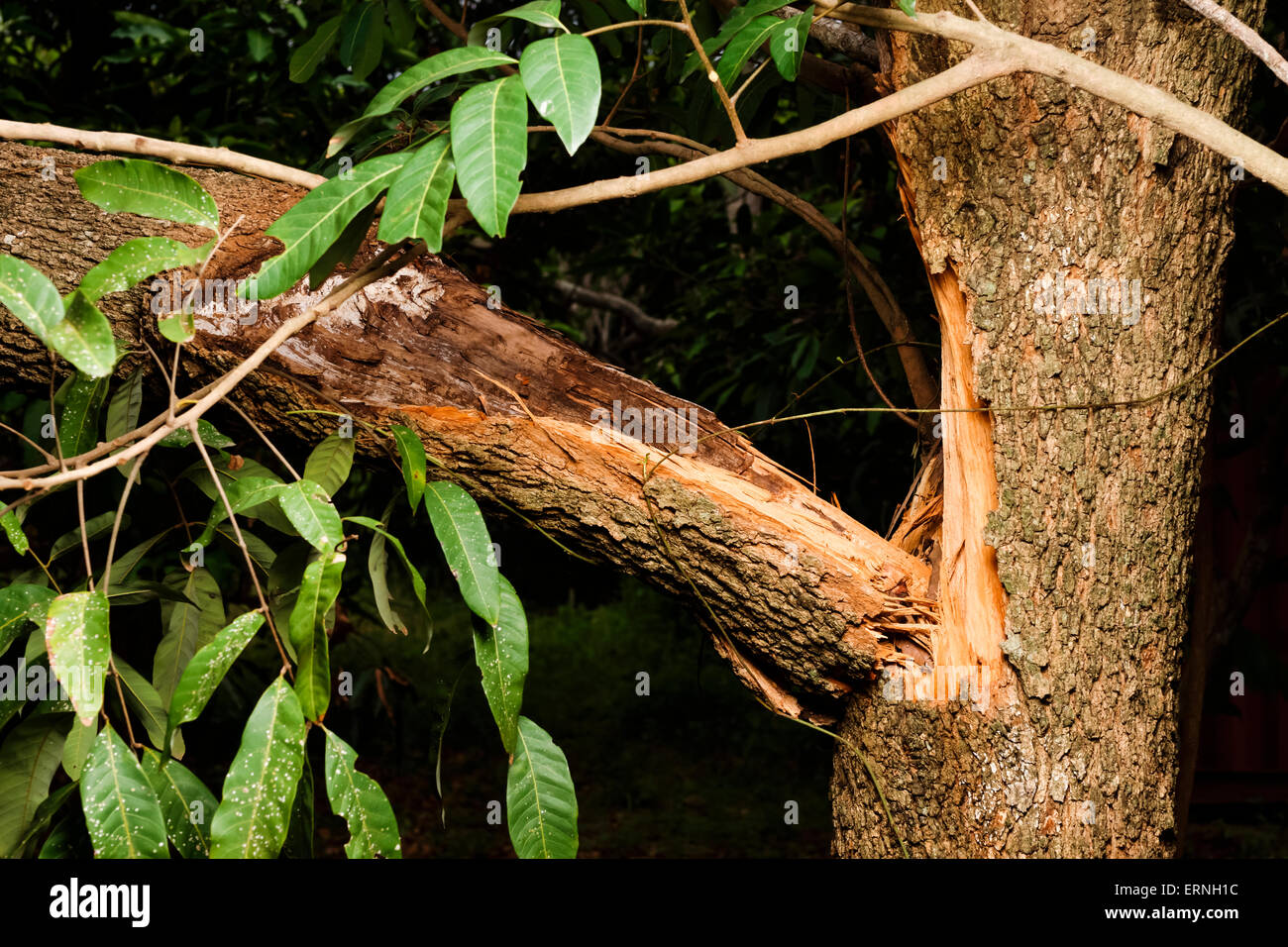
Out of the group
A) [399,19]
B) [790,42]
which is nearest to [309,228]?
[790,42]

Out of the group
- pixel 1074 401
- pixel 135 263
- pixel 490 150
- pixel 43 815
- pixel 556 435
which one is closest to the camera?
pixel 490 150

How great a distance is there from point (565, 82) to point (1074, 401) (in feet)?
2.65

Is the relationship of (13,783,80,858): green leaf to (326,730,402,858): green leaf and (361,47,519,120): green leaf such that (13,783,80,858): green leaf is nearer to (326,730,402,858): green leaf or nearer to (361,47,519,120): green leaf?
(326,730,402,858): green leaf

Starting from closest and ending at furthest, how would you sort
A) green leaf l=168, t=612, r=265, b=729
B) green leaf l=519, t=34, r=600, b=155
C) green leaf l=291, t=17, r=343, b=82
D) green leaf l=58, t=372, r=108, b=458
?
1. green leaf l=519, t=34, r=600, b=155
2. green leaf l=168, t=612, r=265, b=729
3. green leaf l=58, t=372, r=108, b=458
4. green leaf l=291, t=17, r=343, b=82

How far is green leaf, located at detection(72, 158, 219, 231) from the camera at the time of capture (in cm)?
116

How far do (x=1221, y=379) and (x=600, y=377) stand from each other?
6.02 feet

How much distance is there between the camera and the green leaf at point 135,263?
113 cm

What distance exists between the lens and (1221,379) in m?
2.58

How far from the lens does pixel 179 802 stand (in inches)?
49.2

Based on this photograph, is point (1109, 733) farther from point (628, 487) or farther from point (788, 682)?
point (628, 487)

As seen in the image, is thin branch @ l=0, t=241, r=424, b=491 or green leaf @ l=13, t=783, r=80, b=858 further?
green leaf @ l=13, t=783, r=80, b=858

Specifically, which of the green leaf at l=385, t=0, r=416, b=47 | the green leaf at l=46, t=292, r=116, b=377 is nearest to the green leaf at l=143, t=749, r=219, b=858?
the green leaf at l=46, t=292, r=116, b=377

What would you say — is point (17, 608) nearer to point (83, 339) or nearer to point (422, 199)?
point (83, 339)

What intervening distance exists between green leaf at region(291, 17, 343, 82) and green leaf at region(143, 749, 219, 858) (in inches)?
51.1
